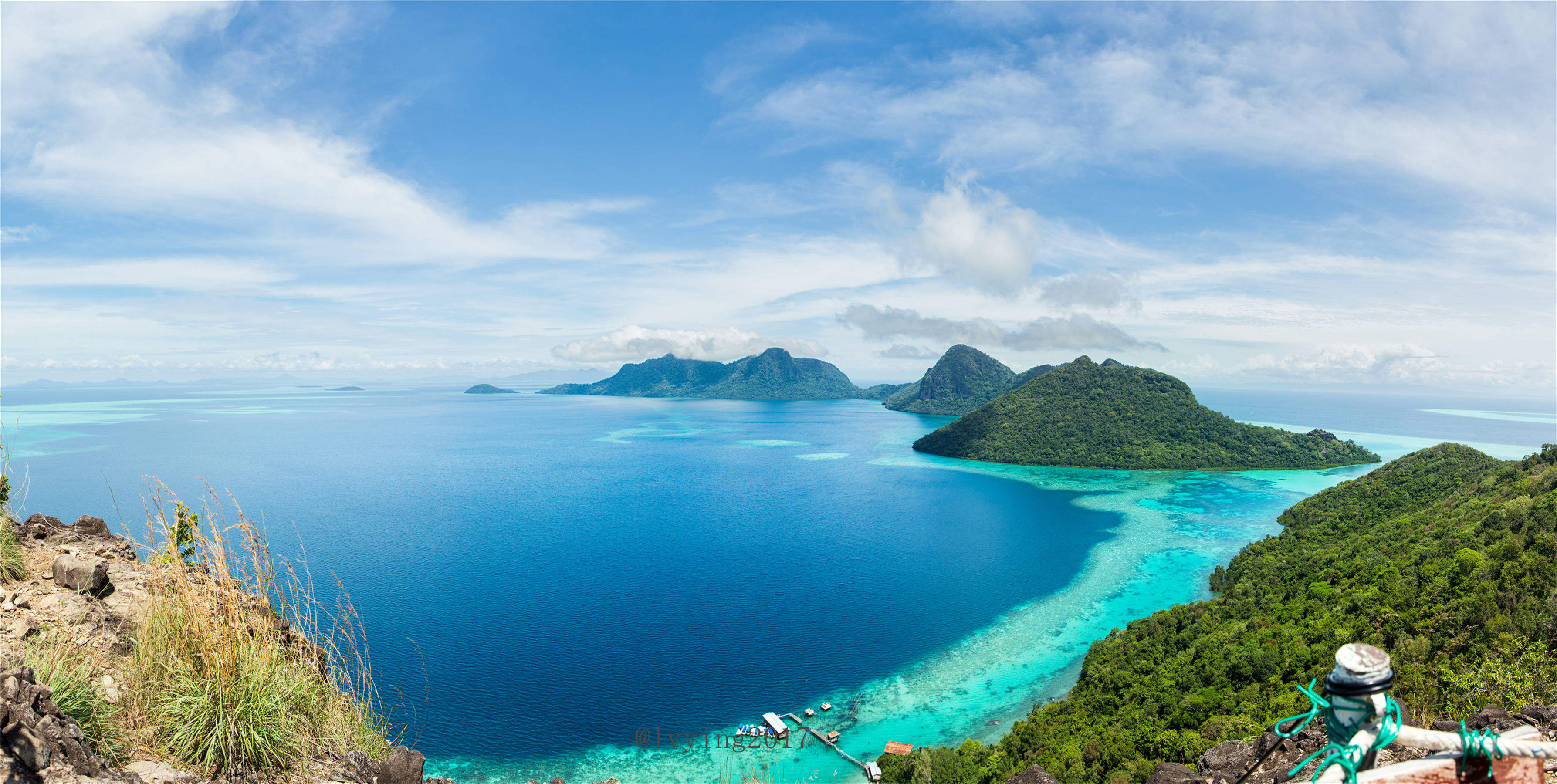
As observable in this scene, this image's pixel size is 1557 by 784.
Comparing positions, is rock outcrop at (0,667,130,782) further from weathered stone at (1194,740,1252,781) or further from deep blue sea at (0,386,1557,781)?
weathered stone at (1194,740,1252,781)

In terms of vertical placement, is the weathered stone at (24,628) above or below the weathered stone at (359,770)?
above

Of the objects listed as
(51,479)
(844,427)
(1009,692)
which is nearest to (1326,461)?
(844,427)

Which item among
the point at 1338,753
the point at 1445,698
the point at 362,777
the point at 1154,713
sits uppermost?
the point at 1338,753

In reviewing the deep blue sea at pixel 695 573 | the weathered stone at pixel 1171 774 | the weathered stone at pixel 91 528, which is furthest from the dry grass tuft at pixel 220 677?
the weathered stone at pixel 1171 774

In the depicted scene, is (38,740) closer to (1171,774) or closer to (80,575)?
(80,575)

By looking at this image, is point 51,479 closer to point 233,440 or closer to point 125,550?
point 233,440

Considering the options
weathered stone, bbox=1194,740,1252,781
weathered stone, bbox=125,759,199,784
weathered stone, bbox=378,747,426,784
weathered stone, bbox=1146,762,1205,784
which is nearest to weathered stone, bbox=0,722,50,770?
weathered stone, bbox=125,759,199,784

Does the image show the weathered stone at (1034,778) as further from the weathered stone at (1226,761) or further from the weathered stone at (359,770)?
the weathered stone at (359,770)
